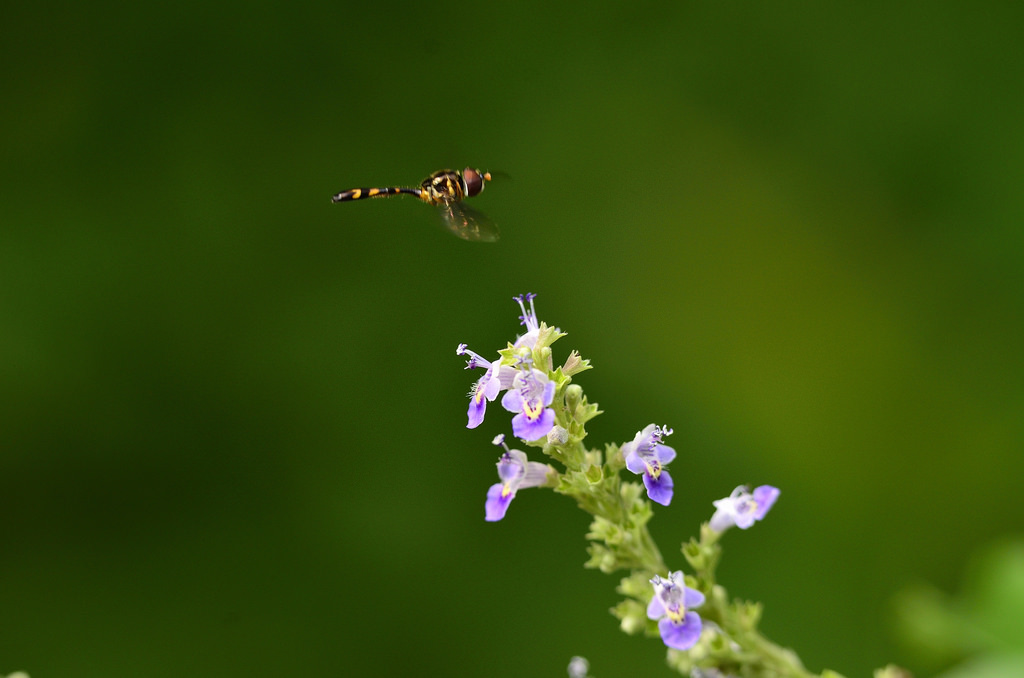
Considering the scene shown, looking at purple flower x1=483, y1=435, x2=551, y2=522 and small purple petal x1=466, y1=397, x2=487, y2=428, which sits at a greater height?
small purple petal x1=466, y1=397, x2=487, y2=428

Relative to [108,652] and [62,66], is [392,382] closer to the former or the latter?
[108,652]

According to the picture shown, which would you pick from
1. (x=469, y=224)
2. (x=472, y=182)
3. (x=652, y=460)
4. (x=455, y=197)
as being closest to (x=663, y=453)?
(x=652, y=460)

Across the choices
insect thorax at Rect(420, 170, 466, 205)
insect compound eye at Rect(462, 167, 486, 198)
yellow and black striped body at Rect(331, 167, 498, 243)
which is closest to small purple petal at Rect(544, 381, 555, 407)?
yellow and black striped body at Rect(331, 167, 498, 243)

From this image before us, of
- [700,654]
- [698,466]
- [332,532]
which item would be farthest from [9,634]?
A: [700,654]

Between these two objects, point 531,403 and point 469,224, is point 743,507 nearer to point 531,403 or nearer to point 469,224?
point 531,403

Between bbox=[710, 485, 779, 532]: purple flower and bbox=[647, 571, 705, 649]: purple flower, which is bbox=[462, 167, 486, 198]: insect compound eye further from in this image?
bbox=[647, 571, 705, 649]: purple flower

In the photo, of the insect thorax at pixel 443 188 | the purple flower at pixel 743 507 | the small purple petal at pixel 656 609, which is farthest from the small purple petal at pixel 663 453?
the insect thorax at pixel 443 188

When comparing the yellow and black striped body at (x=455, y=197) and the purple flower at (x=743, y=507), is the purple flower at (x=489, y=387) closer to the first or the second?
the purple flower at (x=743, y=507)
